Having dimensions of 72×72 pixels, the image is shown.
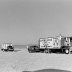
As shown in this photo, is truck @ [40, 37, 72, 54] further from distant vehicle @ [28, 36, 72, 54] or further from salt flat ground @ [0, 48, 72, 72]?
salt flat ground @ [0, 48, 72, 72]

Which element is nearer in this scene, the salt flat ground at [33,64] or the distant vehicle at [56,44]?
the salt flat ground at [33,64]

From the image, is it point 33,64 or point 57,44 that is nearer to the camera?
point 33,64

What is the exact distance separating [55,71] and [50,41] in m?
30.9

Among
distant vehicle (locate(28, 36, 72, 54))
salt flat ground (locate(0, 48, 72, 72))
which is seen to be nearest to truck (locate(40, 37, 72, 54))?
distant vehicle (locate(28, 36, 72, 54))

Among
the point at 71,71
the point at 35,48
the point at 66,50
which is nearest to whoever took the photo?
the point at 71,71

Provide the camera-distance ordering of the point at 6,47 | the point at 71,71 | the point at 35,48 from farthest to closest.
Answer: the point at 6,47
the point at 35,48
the point at 71,71

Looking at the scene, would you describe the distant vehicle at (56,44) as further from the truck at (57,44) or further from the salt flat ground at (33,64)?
the salt flat ground at (33,64)

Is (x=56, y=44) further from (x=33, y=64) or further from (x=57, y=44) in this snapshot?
(x=33, y=64)

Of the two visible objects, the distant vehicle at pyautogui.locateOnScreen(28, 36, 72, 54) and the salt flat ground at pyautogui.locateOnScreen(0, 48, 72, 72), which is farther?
the distant vehicle at pyautogui.locateOnScreen(28, 36, 72, 54)

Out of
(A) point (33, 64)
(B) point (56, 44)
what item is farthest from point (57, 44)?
(A) point (33, 64)

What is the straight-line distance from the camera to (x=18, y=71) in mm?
14805

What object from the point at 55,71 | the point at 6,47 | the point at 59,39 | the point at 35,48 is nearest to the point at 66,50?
the point at 59,39

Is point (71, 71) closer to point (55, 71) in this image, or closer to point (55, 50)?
point (55, 71)

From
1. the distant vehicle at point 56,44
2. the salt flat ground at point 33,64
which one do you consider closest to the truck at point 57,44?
the distant vehicle at point 56,44
